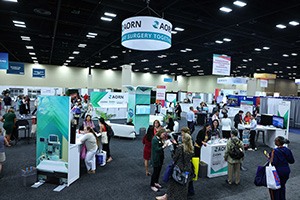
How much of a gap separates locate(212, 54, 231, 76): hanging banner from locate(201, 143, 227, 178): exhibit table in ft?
18.1

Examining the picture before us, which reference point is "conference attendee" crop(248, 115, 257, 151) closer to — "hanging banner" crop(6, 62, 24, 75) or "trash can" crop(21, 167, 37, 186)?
"trash can" crop(21, 167, 37, 186)

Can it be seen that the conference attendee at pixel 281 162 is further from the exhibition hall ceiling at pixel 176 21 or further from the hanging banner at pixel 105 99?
the hanging banner at pixel 105 99

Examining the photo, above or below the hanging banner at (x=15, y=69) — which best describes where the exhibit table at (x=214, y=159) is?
below

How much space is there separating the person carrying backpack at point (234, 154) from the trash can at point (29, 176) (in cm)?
413

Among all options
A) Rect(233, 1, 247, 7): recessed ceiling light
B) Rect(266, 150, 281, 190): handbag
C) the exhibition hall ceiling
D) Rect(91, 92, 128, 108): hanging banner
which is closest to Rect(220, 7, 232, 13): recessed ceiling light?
the exhibition hall ceiling

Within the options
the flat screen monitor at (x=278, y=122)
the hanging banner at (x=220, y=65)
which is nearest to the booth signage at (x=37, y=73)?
the hanging banner at (x=220, y=65)

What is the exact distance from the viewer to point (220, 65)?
10.1 meters

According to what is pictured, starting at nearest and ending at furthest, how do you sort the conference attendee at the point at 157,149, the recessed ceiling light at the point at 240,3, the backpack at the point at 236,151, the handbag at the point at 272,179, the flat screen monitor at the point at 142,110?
the handbag at the point at 272,179 < the conference attendee at the point at 157,149 < the backpack at the point at 236,151 < the recessed ceiling light at the point at 240,3 < the flat screen monitor at the point at 142,110

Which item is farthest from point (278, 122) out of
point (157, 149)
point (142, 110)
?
point (157, 149)

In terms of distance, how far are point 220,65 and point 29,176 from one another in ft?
29.5

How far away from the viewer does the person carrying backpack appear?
14.2ft

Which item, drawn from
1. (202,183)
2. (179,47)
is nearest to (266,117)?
(202,183)

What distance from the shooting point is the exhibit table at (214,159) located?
16.0 feet

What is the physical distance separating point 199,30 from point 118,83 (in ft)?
68.1
